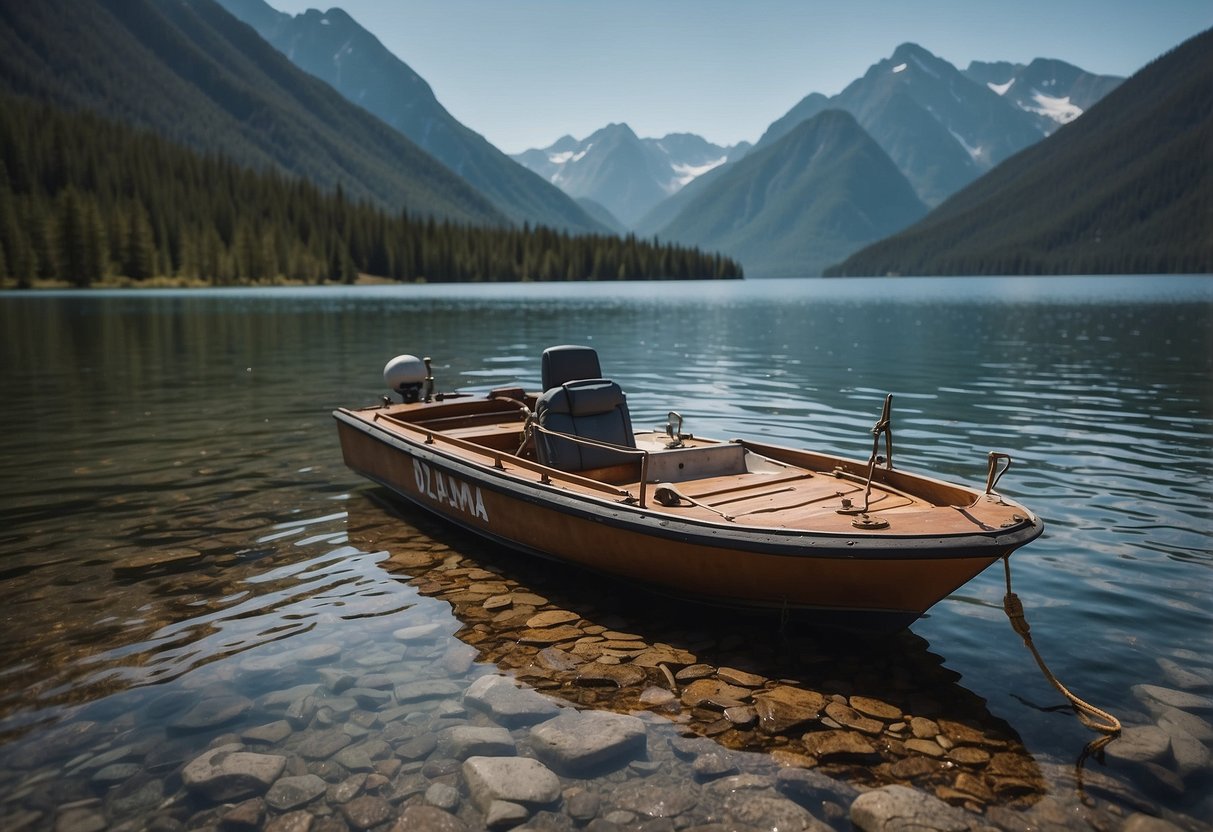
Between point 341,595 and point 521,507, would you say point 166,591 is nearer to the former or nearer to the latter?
point 341,595

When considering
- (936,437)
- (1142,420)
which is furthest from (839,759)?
(1142,420)

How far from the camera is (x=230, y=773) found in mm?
5891

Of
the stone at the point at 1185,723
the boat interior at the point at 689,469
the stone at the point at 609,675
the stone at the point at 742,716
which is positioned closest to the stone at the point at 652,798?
the stone at the point at 742,716

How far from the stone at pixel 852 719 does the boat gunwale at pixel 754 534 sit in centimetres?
128

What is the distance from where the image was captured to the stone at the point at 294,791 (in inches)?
222

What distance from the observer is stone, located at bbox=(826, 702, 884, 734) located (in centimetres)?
661

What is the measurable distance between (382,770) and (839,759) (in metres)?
3.48

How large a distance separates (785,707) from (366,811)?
→ 348cm

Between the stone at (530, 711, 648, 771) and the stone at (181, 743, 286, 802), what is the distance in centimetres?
197

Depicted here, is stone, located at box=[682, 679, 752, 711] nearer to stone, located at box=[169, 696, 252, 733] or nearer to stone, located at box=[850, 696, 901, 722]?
stone, located at box=[850, 696, 901, 722]

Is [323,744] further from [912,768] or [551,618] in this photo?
[912,768]

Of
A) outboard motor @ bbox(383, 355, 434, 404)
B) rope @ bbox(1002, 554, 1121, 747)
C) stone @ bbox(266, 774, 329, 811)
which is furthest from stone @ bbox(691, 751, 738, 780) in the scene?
outboard motor @ bbox(383, 355, 434, 404)

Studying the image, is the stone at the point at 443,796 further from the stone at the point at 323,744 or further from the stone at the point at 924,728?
the stone at the point at 924,728

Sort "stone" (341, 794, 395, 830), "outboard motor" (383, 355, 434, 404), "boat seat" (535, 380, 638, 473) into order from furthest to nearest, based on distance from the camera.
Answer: "outboard motor" (383, 355, 434, 404) < "boat seat" (535, 380, 638, 473) < "stone" (341, 794, 395, 830)
